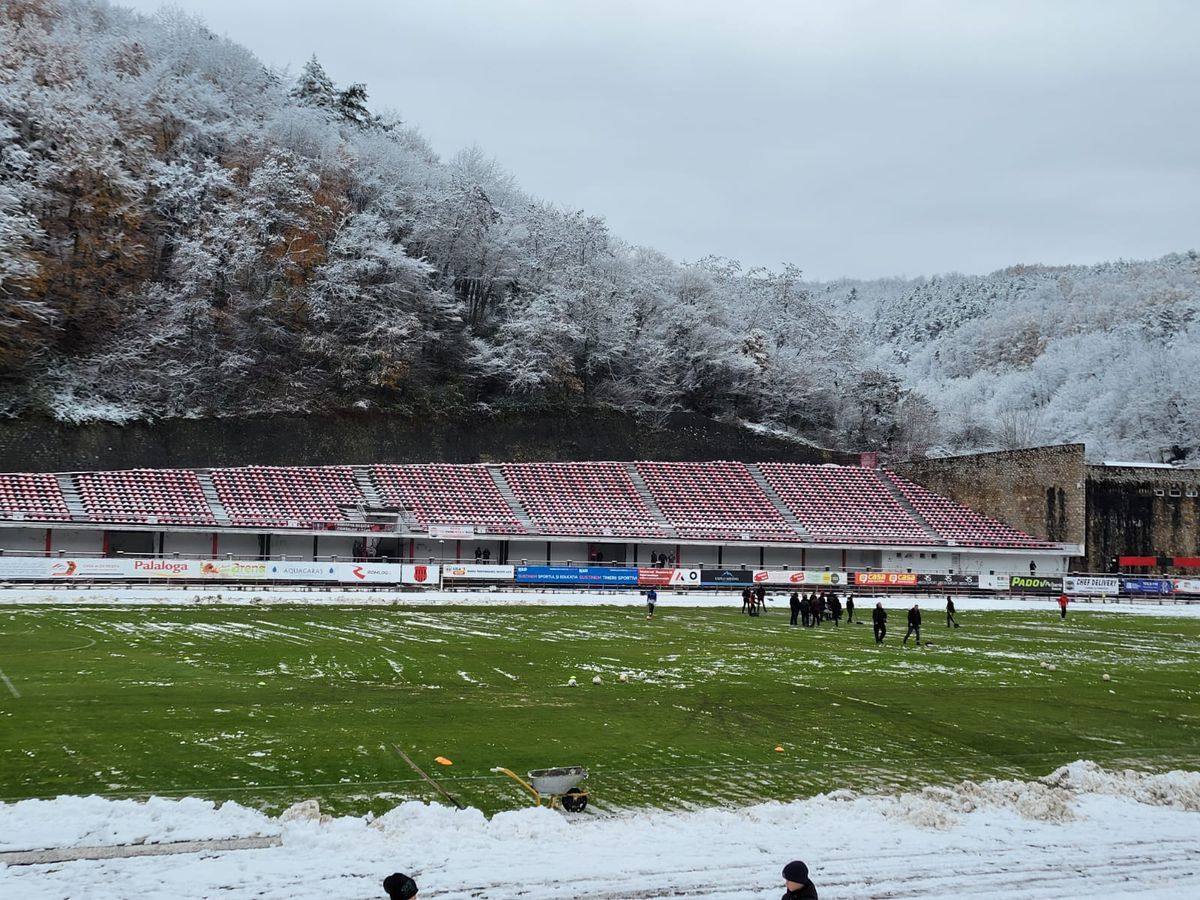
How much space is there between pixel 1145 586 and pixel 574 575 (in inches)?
1248

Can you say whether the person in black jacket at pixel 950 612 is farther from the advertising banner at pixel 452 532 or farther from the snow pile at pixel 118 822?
the snow pile at pixel 118 822

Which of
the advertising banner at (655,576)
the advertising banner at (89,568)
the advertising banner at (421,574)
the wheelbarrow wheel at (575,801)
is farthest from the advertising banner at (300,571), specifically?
the wheelbarrow wheel at (575,801)

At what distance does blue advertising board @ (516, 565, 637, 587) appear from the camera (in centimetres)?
4991

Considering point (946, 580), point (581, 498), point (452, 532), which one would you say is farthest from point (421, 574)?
point (946, 580)

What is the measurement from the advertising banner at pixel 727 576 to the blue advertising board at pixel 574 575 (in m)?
3.72

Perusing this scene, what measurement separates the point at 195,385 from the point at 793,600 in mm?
39653

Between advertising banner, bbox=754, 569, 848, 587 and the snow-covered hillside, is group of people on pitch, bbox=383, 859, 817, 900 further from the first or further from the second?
the snow-covered hillside

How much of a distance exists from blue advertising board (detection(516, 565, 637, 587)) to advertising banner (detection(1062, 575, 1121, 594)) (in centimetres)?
2440

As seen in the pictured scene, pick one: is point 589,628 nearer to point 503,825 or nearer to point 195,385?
point 503,825

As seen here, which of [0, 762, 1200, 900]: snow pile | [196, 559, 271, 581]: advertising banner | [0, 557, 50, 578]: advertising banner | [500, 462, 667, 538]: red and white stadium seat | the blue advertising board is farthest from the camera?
[500, 462, 667, 538]: red and white stadium seat

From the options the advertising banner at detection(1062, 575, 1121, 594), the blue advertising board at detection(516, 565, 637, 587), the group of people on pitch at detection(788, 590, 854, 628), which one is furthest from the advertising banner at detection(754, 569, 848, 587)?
the group of people on pitch at detection(788, 590, 854, 628)

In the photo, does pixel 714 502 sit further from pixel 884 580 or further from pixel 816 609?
pixel 816 609

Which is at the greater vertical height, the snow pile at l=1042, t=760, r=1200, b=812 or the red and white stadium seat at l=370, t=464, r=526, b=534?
the red and white stadium seat at l=370, t=464, r=526, b=534

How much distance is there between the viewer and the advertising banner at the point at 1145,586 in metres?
56.0
